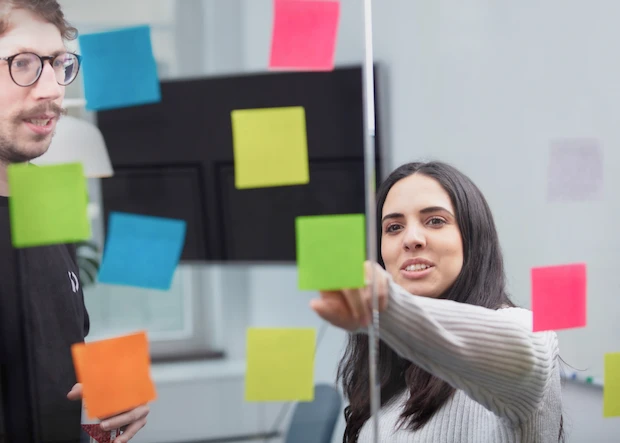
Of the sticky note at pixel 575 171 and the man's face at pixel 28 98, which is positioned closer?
the man's face at pixel 28 98

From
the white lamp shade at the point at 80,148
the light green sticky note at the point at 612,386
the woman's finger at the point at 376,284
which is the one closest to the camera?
the woman's finger at the point at 376,284

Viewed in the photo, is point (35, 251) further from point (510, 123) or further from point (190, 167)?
point (510, 123)

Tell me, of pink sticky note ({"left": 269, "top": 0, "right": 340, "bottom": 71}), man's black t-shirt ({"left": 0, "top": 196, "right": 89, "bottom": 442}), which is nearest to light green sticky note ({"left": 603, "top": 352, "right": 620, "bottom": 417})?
pink sticky note ({"left": 269, "top": 0, "right": 340, "bottom": 71})

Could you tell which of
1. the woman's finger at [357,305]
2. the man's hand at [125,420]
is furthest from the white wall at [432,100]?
the woman's finger at [357,305]

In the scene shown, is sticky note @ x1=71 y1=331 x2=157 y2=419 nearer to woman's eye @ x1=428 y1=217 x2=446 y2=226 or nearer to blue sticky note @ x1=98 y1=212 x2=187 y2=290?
blue sticky note @ x1=98 y1=212 x2=187 y2=290

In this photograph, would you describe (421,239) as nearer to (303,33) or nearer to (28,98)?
(303,33)

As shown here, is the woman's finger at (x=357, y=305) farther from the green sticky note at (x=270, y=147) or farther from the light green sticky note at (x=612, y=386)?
the light green sticky note at (x=612, y=386)

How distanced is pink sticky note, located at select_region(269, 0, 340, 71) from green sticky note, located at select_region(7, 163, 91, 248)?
0.33m

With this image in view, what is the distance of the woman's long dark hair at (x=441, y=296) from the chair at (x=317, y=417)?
0.08 feet

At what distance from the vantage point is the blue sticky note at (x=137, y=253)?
0.96m

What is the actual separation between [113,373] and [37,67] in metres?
0.41

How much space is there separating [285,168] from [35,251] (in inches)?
13.8

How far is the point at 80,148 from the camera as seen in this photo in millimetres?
980

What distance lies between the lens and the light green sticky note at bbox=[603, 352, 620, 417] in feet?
4.15
